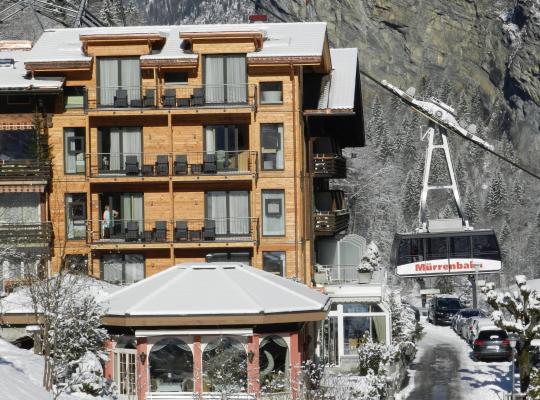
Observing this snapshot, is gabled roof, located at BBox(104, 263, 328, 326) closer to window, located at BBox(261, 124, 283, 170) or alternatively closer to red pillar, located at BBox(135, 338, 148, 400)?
red pillar, located at BBox(135, 338, 148, 400)

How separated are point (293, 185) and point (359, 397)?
1703 centimetres

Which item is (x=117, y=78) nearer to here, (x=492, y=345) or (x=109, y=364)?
(x=109, y=364)

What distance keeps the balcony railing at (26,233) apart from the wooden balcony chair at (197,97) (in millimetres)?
8644

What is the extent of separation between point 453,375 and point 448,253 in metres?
20.7

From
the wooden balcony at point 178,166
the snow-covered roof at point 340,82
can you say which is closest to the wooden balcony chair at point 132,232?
the wooden balcony at point 178,166

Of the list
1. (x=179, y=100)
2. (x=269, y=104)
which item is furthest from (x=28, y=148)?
(x=269, y=104)

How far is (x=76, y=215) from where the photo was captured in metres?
55.5

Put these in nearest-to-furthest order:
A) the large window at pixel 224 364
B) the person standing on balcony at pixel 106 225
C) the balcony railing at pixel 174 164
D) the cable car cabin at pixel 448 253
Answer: the large window at pixel 224 364
the balcony railing at pixel 174 164
the person standing on balcony at pixel 106 225
the cable car cabin at pixel 448 253

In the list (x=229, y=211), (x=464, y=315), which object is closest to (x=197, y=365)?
(x=229, y=211)

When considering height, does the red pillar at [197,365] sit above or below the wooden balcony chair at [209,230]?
below

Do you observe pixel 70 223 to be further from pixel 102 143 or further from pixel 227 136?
pixel 227 136

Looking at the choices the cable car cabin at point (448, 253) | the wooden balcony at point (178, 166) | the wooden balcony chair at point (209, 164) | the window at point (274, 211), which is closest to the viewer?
the wooden balcony chair at point (209, 164)

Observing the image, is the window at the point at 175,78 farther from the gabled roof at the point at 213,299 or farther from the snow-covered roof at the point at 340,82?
the gabled roof at the point at 213,299

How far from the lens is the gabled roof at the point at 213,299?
41.8 metres
